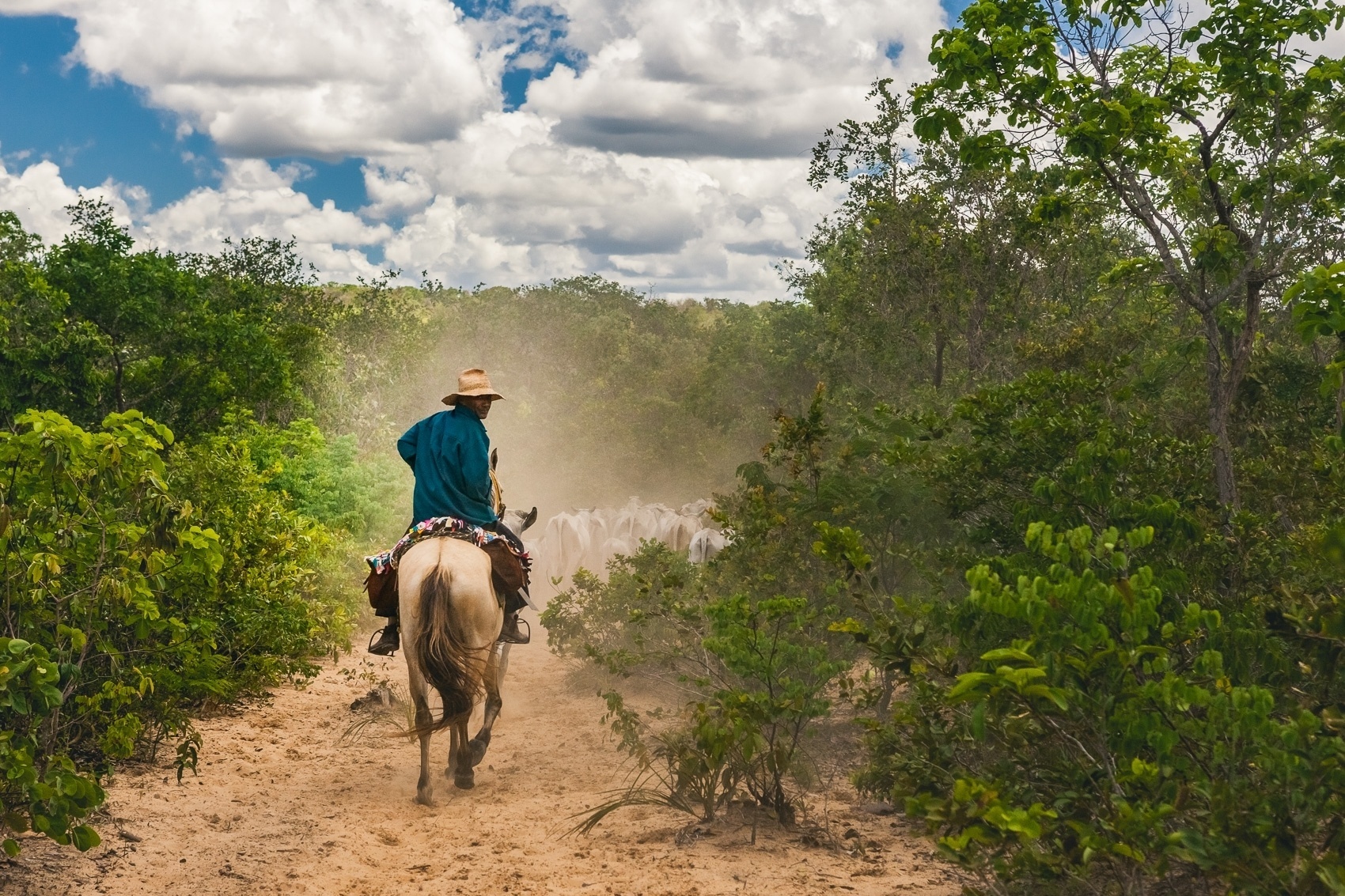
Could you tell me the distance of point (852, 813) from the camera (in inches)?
244

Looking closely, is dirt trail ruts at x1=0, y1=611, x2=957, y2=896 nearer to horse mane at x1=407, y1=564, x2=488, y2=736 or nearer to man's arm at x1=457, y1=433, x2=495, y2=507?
horse mane at x1=407, y1=564, x2=488, y2=736

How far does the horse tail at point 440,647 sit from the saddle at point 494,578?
22.0 inches

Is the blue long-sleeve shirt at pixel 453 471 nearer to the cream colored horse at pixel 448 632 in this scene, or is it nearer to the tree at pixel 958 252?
the cream colored horse at pixel 448 632

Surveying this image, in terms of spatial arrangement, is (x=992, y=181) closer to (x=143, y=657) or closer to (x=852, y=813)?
(x=852, y=813)

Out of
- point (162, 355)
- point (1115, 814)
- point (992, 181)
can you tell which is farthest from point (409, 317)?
point (1115, 814)

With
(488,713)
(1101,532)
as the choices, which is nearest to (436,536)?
(488,713)

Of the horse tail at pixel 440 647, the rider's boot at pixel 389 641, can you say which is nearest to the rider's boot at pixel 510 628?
the rider's boot at pixel 389 641

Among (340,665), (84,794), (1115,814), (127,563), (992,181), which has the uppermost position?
(992,181)

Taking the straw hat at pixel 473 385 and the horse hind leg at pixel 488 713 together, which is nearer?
the horse hind leg at pixel 488 713

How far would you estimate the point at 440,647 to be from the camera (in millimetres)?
6770

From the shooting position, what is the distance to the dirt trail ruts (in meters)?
5.17

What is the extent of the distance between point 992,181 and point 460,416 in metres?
8.45

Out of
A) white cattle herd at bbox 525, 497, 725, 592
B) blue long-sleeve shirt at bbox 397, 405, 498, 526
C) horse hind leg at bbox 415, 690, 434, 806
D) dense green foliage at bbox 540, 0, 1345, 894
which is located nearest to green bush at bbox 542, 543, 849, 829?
dense green foliage at bbox 540, 0, 1345, 894

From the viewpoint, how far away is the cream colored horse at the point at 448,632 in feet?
22.3
